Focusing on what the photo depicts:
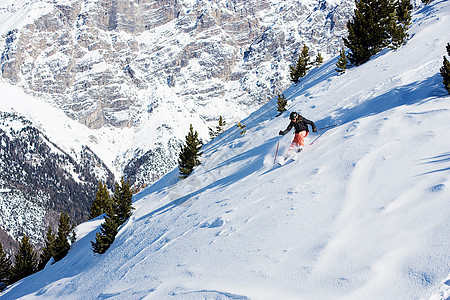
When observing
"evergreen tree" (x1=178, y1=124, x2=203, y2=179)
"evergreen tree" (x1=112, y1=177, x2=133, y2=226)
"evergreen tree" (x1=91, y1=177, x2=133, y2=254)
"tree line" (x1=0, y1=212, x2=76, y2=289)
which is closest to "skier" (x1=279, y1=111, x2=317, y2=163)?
"evergreen tree" (x1=91, y1=177, x2=133, y2=254)

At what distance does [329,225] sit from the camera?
547cm

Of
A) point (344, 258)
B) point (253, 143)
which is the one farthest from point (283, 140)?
point (344, 258)

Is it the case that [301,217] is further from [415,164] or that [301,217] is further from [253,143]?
[253,143]

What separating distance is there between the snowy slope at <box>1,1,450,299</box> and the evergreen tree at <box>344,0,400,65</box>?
10736 mm

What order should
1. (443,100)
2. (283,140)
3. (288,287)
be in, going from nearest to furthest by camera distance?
(288,287)
(443,100)
(283,140)

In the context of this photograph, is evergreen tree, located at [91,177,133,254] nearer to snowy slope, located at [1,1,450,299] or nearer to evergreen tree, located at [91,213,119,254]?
evergreen tree, located at [91,213,119,254]

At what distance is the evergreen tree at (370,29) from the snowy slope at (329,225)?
10.7 m

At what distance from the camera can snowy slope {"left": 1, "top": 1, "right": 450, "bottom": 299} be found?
13.2ft

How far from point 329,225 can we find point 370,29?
73.6 feet

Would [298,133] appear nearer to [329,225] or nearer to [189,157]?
[329,225]

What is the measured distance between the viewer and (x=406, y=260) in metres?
3.89

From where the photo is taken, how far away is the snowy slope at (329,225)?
4.04 m

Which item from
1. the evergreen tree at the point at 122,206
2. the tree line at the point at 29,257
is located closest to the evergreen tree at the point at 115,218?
the evergreen tree at the point at 122,206

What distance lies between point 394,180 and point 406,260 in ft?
8.90
